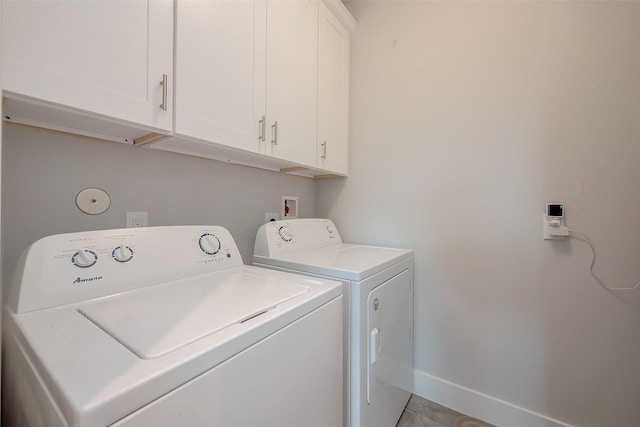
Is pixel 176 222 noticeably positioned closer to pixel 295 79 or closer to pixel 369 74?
pixel 295 79

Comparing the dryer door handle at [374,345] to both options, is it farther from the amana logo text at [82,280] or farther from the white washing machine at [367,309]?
the amana logo text at [82,280]

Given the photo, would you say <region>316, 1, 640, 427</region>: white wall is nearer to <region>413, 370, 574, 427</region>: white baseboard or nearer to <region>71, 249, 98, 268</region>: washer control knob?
<region>413, 370, 574, 427</region>: white baseboard

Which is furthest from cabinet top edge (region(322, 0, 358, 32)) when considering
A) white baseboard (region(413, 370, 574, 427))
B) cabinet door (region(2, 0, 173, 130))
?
white baseboard (region(413, 370, 574, 427))

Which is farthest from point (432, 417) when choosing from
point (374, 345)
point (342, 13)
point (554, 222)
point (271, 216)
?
point (342, 13)

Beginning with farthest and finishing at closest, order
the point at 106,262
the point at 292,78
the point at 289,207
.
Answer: the point at 289,207 → the point at 292,78 → the point at 106,262

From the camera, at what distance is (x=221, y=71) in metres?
1.07

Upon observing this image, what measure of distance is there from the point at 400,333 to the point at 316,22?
1.92m

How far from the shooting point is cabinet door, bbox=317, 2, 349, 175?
1.67 meters

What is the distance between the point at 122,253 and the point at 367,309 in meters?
0.91

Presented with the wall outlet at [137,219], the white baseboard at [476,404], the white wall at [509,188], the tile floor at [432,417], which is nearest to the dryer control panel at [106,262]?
the wall outlet at [137,219]

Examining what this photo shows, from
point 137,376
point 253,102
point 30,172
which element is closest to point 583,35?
point 253,102

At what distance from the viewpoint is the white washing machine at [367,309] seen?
102 cm

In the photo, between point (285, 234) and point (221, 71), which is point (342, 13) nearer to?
point (221, 71)

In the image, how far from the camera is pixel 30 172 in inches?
34.3
